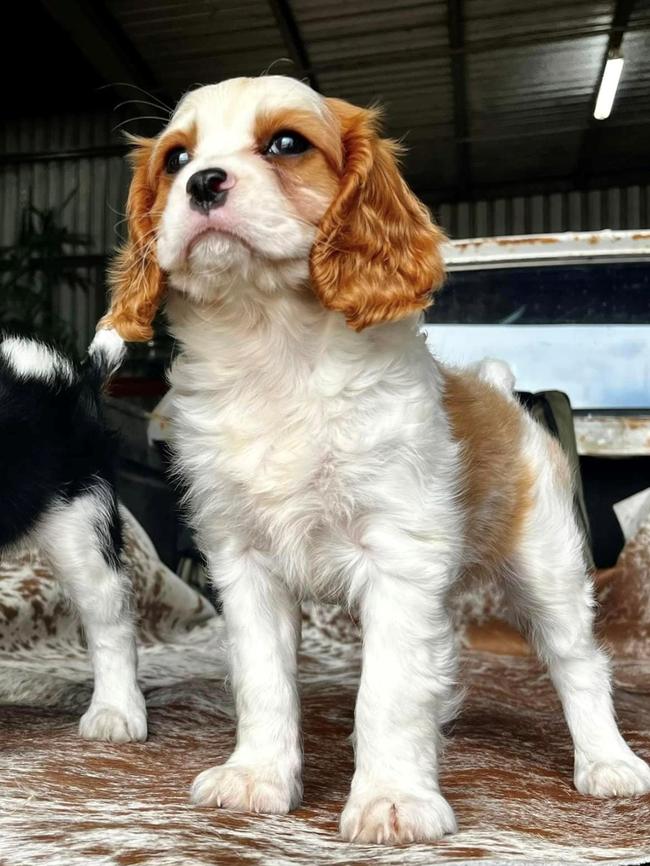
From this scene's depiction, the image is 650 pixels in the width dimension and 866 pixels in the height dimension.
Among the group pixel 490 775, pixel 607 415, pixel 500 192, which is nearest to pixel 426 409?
pixel 490 775

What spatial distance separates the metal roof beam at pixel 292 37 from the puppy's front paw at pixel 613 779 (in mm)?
6828

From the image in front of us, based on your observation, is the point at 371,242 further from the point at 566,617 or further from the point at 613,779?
the point at 613,779

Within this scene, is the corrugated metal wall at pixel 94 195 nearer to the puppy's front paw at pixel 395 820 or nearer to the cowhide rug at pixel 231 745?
the cowhide rug at pixel 231 745

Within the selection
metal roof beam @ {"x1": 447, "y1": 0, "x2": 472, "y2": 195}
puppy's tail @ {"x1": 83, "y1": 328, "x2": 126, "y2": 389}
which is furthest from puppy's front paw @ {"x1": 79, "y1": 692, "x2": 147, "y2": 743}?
metal roof beam @ {"x1": 447, "y1": 0, "x2": 472, "y2": 195}

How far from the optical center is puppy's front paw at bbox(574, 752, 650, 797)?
2.06 meters

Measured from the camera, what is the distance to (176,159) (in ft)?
6.64

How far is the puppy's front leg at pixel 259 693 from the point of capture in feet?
5.92

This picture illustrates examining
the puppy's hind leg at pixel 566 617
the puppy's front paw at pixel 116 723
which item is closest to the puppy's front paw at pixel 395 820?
the puppy's hind leg at pixel 566 617

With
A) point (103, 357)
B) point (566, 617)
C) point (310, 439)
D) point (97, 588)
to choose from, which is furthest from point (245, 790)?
point (103, 357)

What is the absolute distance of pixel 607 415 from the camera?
378 centimetres

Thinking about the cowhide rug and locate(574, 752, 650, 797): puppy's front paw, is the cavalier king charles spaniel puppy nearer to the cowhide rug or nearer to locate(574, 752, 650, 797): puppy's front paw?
locate(574, 752, 650, 797): puppy's front paw

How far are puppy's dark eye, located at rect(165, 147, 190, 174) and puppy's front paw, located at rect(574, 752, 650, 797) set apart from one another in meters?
1.33

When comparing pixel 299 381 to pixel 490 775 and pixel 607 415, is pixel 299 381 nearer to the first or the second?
pixel 490 775

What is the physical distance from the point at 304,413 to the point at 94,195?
10.3 meters
